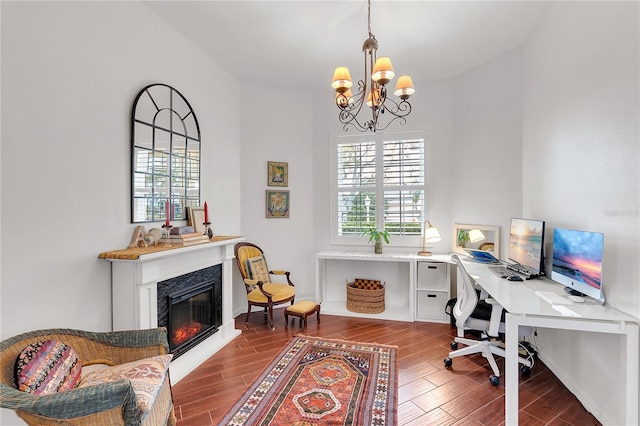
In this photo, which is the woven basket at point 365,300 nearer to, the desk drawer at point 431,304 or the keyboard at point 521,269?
the desk drawer at point 431,304

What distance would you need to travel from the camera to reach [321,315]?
389 cm

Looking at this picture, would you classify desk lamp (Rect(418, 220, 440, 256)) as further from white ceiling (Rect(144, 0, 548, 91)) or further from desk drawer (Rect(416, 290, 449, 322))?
white ceiling (Rect(144, 0, 548, 91))

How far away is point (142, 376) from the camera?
1.53 metres

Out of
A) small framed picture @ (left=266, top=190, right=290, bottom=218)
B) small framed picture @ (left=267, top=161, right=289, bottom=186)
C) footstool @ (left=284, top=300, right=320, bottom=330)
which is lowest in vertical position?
footstool @ (left=284, top=300, right=320, bottom=330)

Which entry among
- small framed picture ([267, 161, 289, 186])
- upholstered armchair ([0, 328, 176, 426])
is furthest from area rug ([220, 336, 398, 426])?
small framed picture ([267, 161, 289, 186])

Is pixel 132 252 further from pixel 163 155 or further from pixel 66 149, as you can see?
pixel 163 155

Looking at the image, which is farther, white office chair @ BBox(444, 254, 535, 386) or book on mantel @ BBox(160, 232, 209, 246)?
book on mantel @ BBox(160, 232, 209, 246)

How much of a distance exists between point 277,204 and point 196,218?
1.37 meters

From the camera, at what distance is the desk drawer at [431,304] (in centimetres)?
362

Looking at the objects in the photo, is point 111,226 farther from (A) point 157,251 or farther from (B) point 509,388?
(B) point 509,388

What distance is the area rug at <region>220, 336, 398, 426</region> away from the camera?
194 centimetres

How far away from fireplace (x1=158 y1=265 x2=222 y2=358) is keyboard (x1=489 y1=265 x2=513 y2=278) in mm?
2722

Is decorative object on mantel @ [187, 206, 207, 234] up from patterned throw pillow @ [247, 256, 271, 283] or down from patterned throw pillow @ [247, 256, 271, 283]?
up

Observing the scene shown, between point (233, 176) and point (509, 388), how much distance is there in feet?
11.0
